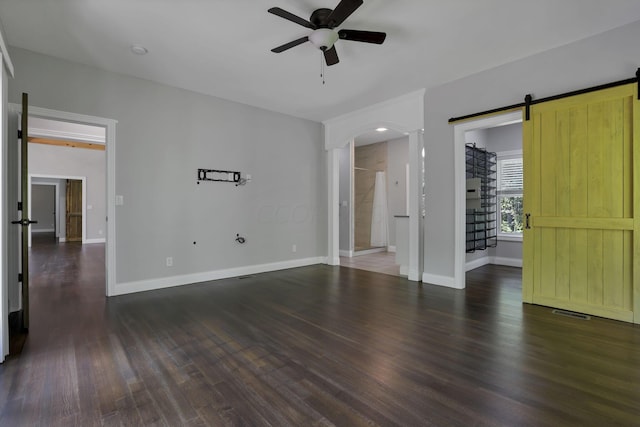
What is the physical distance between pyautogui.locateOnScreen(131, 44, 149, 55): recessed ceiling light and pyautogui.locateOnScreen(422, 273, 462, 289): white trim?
14.4 feet

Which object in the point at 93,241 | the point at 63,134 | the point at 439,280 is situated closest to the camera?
the point at 439,280

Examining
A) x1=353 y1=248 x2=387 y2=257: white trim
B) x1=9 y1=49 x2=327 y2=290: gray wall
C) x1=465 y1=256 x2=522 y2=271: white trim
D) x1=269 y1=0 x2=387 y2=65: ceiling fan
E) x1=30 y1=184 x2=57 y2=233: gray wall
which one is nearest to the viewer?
x1=269 y1=0 x2=387 y2=65: ceiling fan

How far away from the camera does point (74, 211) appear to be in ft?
34.4

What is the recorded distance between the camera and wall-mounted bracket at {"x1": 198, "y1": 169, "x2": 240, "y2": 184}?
15.0 feet

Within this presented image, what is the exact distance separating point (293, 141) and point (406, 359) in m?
4.37

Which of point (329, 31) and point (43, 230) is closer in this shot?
point (329, 31)

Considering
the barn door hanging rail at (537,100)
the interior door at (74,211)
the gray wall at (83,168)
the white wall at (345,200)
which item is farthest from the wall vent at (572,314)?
the interior door at (74,211)

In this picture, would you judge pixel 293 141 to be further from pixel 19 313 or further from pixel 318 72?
pixel 19 313

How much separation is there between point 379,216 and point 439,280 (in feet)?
11.6

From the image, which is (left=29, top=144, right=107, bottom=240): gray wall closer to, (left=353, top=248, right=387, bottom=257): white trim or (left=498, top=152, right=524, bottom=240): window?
(left=353, top=248, right=387, bottom=257): white trim

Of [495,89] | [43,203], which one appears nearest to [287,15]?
[495,89]

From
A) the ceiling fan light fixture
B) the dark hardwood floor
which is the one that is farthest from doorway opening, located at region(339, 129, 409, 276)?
the ceiling fan light fixture

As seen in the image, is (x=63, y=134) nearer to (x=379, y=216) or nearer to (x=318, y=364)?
(x=379, y=216)

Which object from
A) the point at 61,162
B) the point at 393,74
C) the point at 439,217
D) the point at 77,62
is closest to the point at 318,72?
the point at 393,74
